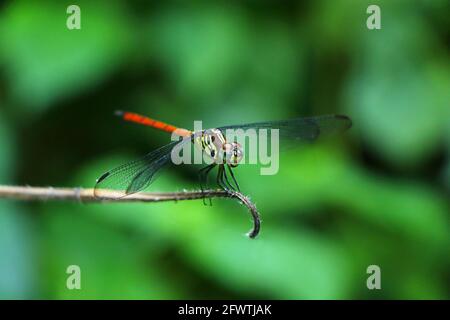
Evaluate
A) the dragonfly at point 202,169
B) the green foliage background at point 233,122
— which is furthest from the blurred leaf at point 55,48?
the dragonfly at point 202,169

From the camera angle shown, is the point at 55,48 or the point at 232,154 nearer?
the point at 232,154

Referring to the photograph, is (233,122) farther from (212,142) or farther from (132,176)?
Result: (132,176)

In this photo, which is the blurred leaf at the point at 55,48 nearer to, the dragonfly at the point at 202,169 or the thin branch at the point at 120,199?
the dragonfly at the point at 202,169

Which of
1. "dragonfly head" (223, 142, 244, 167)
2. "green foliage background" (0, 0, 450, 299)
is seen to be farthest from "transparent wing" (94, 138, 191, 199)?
"green foliage background" (0, 0, 450, 299)

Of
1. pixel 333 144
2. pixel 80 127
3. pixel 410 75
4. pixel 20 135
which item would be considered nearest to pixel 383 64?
pixel 410 75

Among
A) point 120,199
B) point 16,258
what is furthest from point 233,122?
point 120,199

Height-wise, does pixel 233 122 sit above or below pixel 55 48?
below

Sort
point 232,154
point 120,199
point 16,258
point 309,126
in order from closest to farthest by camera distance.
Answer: point 120,199 < point 232,154 < point 309,126 < point 16,258
